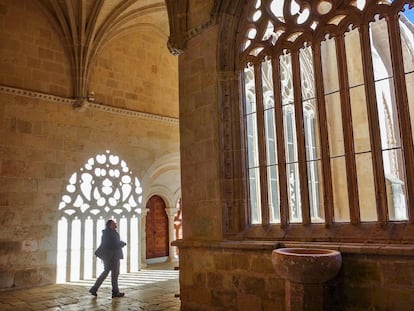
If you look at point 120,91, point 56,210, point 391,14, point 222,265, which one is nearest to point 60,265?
point 56,210

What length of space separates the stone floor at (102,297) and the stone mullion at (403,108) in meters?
3.23

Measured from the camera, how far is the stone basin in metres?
3.24

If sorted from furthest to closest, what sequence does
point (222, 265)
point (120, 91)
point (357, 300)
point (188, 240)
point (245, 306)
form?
point (120, 91) → point (188, 240) → point (222, 265) → point (245, 306) → point (357, 300)

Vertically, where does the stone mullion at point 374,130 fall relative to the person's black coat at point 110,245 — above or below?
above

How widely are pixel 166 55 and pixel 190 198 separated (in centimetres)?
622

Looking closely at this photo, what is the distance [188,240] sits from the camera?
504 cm

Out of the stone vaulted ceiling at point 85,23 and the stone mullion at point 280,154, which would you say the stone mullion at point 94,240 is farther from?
the stone mullion at point 280,154

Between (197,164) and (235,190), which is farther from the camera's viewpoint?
(197,164)

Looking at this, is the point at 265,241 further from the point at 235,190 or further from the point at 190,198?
the point at 190,198

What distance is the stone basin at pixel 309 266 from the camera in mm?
3242

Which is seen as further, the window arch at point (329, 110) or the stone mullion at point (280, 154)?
the stone mullion at point (280, 154)

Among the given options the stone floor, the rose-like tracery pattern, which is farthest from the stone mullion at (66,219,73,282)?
the stone floor

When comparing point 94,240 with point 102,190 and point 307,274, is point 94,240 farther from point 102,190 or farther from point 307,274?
point 307,274

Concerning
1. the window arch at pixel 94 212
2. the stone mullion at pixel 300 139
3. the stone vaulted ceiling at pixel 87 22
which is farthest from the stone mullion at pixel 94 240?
the stone mullion at pixel 300 139
